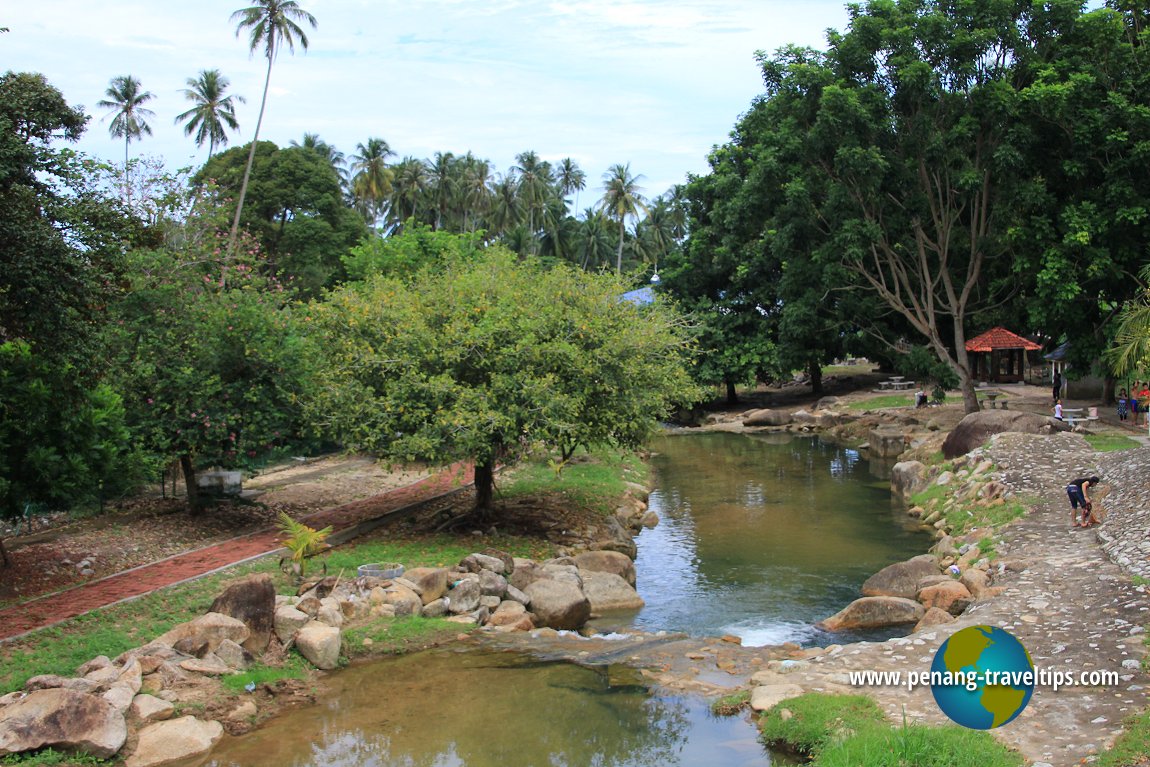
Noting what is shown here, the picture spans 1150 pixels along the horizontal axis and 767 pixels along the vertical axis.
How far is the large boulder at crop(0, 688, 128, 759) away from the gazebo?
43864 mm

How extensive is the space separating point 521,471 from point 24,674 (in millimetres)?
18145

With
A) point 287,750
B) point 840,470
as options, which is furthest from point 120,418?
point 840,470

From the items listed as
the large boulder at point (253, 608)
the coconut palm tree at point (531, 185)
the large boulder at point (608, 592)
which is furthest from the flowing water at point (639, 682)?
the coconut palm tree at point (531, 185)

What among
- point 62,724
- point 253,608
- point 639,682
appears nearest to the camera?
point 62,724

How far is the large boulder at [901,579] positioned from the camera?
56.8ft

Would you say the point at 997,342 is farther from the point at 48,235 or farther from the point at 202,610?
the point at 48,235

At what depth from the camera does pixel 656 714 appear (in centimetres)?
1171

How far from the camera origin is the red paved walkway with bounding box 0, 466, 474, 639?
530 inches

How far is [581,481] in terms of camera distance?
27609 millimetres

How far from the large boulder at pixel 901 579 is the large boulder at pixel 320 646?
1030 cm

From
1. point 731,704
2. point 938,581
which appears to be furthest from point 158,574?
point 938,581

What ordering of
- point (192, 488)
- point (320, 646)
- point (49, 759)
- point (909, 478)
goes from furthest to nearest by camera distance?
point (909, 478)
point (192, 488)
point (320, 646)
point (49, 759)

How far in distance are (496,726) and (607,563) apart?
25.3ft

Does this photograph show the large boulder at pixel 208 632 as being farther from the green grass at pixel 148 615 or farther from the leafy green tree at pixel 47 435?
the leafy green tree at pixel 47 435
